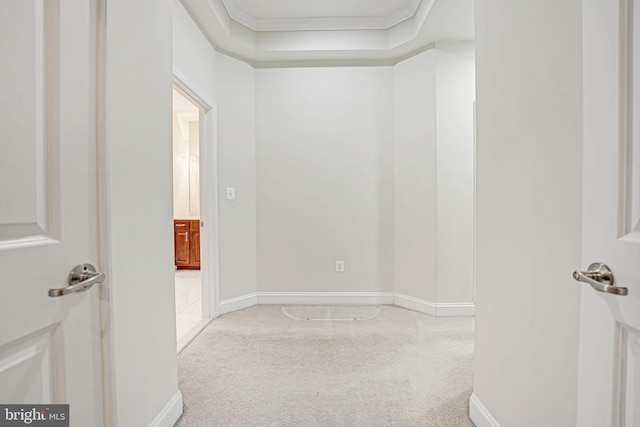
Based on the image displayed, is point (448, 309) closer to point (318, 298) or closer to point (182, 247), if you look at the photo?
point (318, 298)

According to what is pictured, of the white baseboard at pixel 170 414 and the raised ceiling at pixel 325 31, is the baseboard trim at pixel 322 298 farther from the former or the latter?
the raised ceiling at pixel 325 31

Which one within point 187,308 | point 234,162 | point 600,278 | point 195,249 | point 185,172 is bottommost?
point 187,308

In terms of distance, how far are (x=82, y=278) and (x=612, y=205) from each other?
52.7 inches

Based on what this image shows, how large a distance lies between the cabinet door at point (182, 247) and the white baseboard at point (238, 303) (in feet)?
9.02

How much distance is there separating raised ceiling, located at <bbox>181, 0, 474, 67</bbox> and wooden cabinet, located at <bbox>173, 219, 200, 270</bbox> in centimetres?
334

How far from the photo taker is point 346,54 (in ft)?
11.1

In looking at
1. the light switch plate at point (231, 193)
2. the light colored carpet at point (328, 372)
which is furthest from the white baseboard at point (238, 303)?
the light switch plate at point (231, 193)

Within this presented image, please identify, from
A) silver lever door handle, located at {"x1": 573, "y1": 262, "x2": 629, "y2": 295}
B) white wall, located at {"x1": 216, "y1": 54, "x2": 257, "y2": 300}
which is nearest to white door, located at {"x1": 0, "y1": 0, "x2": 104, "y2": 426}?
silver lever door handle, located at {"x1": 573, "y1": 262, "x2": 629, "y2": 295}

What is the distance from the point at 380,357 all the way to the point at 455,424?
740 mm

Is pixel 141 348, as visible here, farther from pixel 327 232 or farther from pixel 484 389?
pixel 327 232

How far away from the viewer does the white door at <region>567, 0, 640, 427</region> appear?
698 mm

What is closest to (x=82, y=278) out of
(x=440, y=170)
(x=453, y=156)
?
(x=440, y=170)

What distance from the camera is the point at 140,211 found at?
1395 mm

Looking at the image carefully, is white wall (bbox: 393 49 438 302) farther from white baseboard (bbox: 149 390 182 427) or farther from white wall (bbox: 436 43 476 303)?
white baseboard (bbox: 149 390 182 427)
